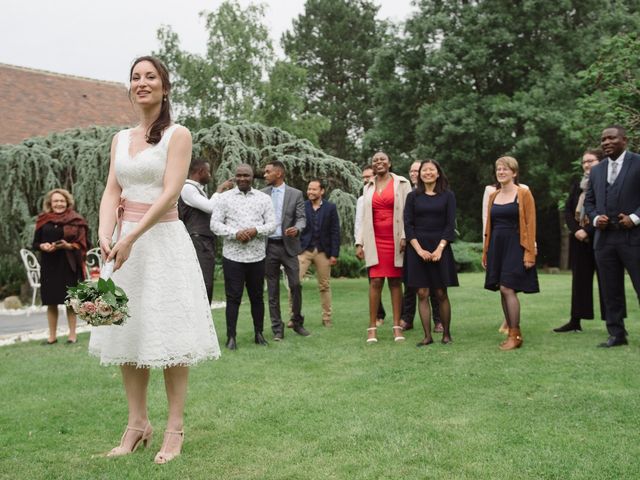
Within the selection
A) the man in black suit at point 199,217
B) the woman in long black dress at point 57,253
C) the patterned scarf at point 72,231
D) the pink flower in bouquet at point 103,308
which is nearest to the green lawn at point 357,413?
the pink flower in bouquet at point 103,308

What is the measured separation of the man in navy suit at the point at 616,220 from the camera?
715 cm

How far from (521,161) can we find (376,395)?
969 inches

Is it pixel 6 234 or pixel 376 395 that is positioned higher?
pixel 6 234

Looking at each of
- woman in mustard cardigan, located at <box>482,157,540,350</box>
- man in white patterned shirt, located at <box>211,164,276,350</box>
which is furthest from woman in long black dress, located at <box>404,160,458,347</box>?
man in white patterned shirt, located at <box>211,164,276,350</box>

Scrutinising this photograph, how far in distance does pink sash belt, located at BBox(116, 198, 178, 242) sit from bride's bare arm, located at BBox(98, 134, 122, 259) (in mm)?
51

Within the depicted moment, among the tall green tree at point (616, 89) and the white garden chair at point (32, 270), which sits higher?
the tall green tree at point (616, 89)

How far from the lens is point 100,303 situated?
11.6ft

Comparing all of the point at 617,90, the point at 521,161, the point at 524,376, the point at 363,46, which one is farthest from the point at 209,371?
the point at 363,46

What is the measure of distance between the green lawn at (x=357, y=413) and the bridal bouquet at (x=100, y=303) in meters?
0.78

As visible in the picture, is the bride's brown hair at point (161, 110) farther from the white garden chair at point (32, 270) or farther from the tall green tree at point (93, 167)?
the tall green tree at point (93, 167)

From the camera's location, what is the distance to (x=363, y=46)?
46.6 m

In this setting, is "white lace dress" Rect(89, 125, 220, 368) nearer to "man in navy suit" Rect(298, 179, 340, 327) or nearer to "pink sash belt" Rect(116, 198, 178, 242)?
"pink sash belt" Rect(116, 198, 178, 242)

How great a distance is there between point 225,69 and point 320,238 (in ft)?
80.0

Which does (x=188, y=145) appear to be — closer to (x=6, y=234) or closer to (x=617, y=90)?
(x=617, y=90)
